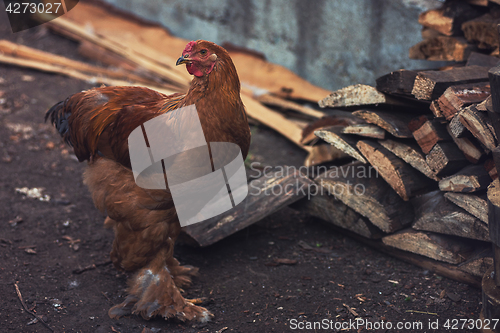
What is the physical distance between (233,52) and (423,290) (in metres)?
5.25

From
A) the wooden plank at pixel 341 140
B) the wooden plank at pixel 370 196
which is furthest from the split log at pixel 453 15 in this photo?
the wooden plank at pixel 370 196

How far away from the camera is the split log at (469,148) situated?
279 centimetres

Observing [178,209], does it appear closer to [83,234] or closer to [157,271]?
[157,271]

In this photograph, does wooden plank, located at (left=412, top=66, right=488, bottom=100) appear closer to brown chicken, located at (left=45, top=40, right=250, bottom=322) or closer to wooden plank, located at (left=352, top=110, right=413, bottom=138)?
wooden plank, located at (left=352, top=110, right=413, bottom=138)

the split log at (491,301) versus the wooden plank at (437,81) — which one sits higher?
the wooden plank at (437,81)

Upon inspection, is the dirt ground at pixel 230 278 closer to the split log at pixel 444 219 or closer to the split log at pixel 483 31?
the split log at pixel 444 219

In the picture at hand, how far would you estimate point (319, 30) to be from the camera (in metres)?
5.74

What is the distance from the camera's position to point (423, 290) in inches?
117

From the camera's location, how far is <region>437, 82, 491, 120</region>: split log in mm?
2723

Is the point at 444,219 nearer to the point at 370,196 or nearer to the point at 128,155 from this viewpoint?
the point at 370,196

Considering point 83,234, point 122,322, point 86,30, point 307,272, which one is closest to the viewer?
point 122,322

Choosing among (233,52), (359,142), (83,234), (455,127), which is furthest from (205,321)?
(233,52)

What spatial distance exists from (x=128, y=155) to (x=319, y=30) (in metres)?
3.87

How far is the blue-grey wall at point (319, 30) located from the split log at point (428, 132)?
176 centimetres
